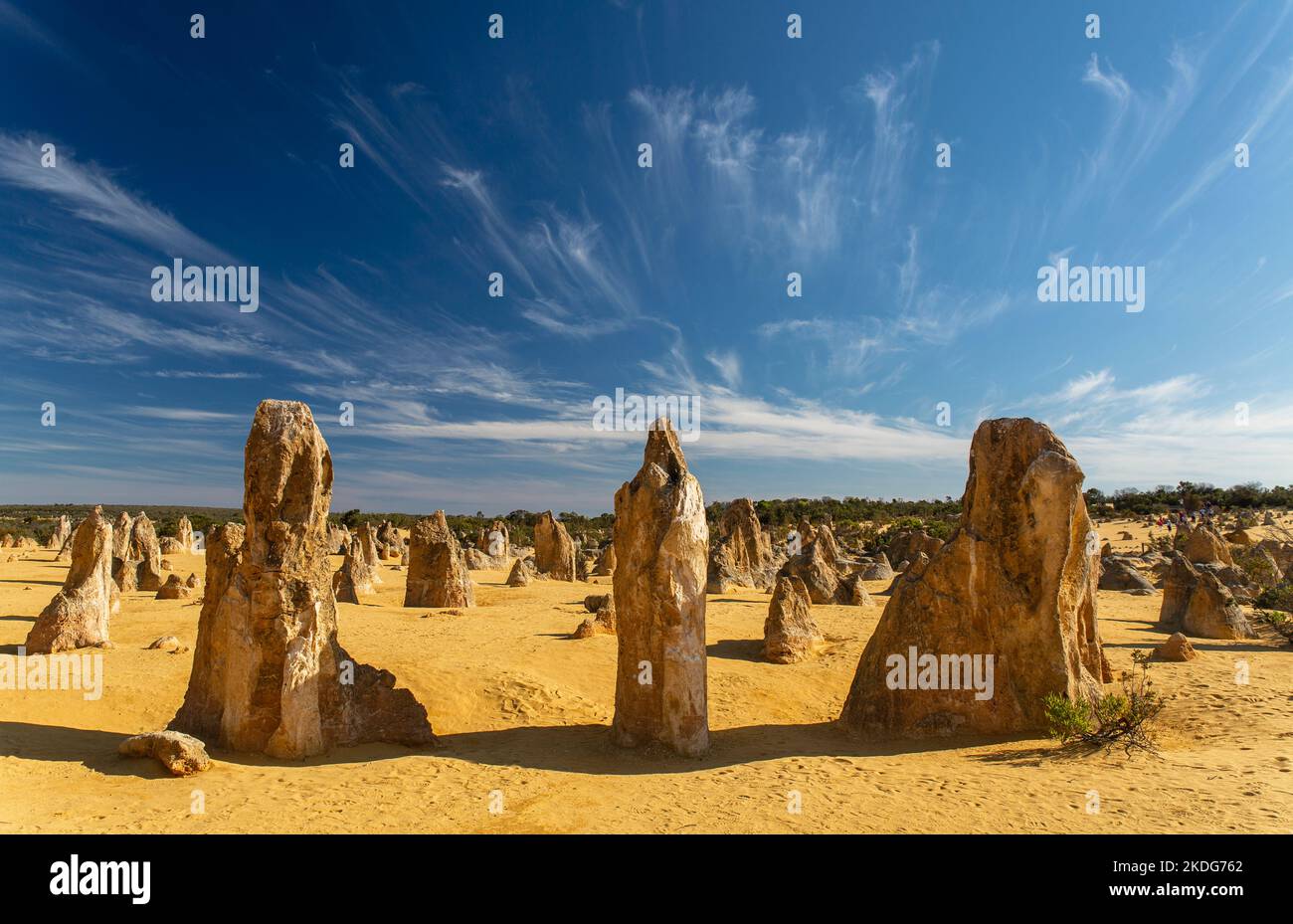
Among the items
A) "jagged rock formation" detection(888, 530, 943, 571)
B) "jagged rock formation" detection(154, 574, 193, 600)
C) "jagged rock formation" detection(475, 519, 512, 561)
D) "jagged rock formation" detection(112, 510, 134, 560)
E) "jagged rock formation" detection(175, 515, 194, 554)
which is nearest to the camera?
"jagged rock formation" detection(154, 574, 193, 600)

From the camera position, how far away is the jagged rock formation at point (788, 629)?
14.3m

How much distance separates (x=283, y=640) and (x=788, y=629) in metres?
9.54

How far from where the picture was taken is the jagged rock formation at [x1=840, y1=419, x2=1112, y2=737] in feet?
30.6

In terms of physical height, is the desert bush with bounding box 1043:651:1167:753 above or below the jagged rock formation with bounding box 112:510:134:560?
below

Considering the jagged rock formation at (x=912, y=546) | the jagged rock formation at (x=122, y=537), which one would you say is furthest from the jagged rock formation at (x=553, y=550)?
the jagged rock formation at (x=122, y=537)

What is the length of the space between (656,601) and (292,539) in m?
4.59

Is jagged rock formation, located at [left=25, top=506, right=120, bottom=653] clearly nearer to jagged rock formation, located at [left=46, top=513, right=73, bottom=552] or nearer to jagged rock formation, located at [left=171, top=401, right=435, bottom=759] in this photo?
jagged rock formation, located at [left=171, top=401, right=435, bottom=759]

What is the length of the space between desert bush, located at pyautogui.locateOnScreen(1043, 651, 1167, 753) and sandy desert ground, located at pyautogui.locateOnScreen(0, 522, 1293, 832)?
30 cm

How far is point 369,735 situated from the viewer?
29.9ft

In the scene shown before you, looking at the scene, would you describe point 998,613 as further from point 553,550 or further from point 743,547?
point 553,550

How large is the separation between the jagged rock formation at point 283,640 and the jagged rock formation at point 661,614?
292cm

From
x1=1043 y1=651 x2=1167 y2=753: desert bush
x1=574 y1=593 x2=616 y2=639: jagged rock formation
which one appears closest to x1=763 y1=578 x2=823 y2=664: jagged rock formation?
x1=574 y1=593 x2=616 y2=639: jagged rock formation

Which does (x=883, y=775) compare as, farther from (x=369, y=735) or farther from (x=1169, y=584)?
(x=1169, y=584)
